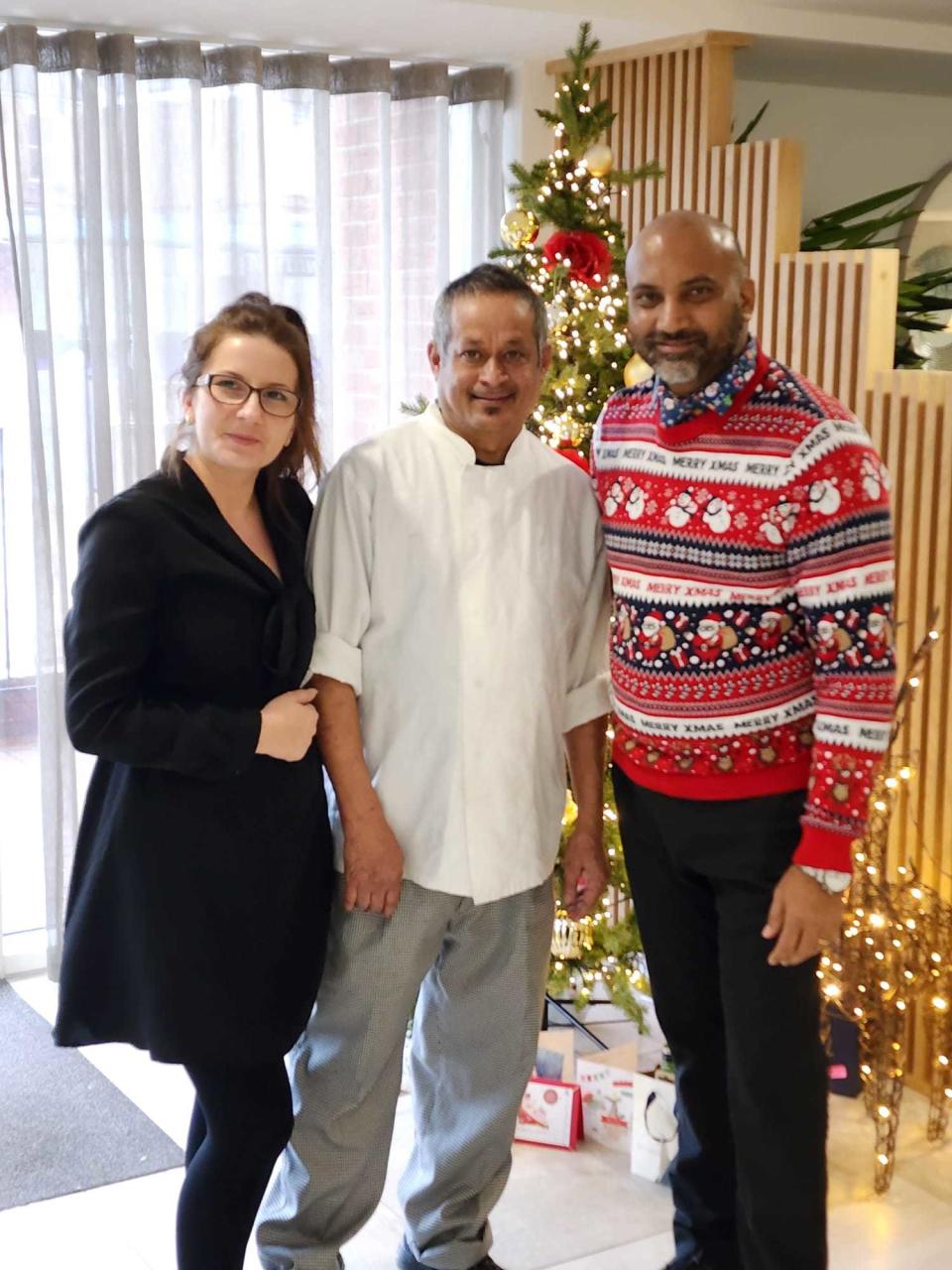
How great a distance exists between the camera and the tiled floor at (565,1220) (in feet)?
8.79

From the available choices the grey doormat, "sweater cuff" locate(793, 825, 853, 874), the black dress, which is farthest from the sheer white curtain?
"sweater cuff" locate(793, 825, 853, 874)

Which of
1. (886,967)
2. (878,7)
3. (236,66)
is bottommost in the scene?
(886,967)

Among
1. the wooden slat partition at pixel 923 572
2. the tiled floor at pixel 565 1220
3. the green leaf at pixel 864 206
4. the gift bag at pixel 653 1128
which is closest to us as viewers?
the tiled floor at pixel 565 1220

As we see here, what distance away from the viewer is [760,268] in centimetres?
364

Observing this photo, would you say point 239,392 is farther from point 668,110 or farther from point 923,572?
point 668,110

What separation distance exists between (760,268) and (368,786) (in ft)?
6.50

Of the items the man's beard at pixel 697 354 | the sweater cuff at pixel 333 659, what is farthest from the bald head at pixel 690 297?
the sweater cuff at pixel 333 659

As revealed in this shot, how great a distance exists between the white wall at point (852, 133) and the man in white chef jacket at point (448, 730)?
2.32 m

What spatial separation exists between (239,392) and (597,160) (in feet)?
4.33

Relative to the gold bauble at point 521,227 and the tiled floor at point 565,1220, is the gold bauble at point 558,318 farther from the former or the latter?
the tiled floor at point 565,1220

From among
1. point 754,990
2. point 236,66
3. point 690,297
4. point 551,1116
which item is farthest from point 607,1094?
point 236,66

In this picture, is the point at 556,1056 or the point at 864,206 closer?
the point at 556,1056

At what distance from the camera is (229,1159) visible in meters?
2.10

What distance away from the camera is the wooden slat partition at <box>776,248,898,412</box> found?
3355 millimetres
